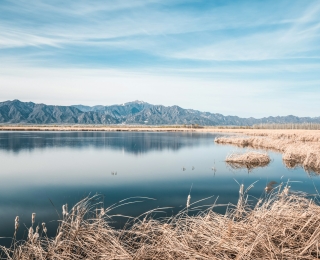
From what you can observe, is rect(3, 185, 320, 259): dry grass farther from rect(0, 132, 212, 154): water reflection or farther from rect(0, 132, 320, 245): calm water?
rect(0, 132, 212, 154): water reflection

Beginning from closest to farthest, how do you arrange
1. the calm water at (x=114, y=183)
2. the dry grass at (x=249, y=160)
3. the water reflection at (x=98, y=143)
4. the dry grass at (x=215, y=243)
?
1. the dry grass at (x=215, y=243)
2. the calm water at (x=114, y=183)
3. the dry grass at (x=249, y=160)
4. the water reflection at (x=98, y=143)

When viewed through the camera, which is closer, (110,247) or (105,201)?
(110,247)

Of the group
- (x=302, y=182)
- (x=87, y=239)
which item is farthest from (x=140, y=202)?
(x=302, y=182)

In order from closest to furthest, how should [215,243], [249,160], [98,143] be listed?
[215,243], [249,160], [98,143]

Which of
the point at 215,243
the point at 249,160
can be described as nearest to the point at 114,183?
the point at 215,243

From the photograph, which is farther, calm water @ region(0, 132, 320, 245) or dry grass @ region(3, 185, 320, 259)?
calm water @ region(0, 132, 320, 245)

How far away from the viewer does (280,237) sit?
561 centimetres

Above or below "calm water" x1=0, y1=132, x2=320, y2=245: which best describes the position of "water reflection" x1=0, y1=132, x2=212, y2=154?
above

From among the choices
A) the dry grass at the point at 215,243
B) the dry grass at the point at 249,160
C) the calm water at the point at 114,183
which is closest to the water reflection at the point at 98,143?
the calm water at the point at 114,183

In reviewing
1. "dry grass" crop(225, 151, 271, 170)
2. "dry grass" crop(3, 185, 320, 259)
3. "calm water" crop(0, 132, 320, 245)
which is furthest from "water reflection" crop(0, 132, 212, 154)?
"dry grass" crop(3, 185, 320, 259)

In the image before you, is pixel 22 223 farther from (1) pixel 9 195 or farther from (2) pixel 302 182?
(2) pixel 302 182

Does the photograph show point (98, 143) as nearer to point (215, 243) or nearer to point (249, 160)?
point (249, 160)

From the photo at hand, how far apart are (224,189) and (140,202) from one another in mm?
5024

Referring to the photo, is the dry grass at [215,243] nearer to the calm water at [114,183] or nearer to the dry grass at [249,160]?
the calm water at [114,183]
